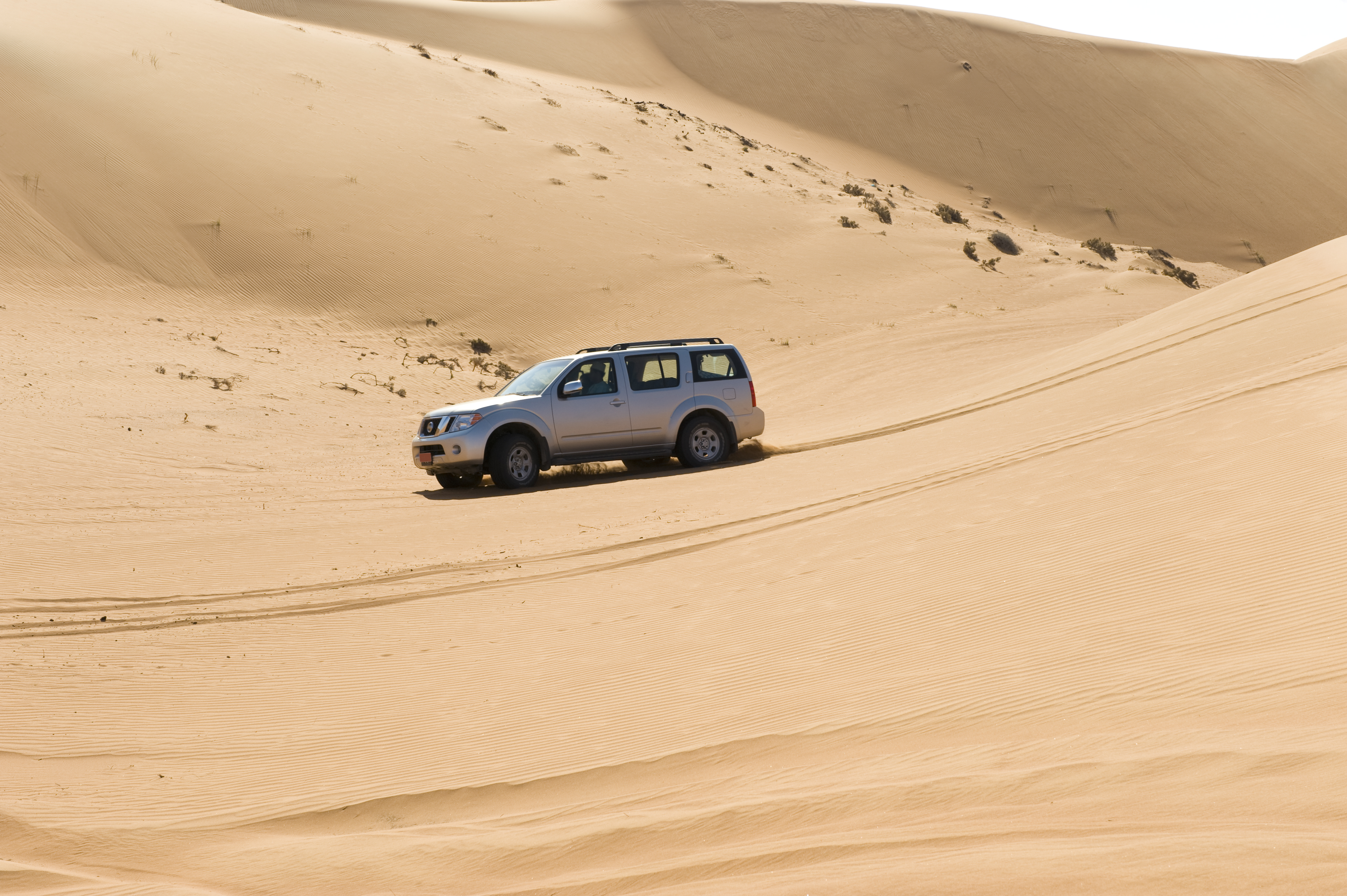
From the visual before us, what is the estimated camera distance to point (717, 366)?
50.5 feet

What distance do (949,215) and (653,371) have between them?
2466 centimetres

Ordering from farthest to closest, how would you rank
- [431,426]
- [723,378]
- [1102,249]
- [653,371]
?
1. [1102,249]
2. [723,378]
3. [653,371]
4. [431,426]

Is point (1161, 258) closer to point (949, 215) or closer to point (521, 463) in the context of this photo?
point (949, 215)

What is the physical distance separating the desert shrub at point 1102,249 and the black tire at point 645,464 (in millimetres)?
23883

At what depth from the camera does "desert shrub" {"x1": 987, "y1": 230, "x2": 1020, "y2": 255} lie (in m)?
33.3

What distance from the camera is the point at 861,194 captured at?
3756 cm

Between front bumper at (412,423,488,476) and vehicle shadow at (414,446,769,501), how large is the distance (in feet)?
1.15

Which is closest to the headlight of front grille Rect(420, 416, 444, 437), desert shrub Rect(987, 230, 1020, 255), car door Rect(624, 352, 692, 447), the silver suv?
the silver suv

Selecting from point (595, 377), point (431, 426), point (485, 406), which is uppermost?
point (595, 377)

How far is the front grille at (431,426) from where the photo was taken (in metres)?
14.2

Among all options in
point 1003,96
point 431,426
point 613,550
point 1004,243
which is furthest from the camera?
point 1003,96

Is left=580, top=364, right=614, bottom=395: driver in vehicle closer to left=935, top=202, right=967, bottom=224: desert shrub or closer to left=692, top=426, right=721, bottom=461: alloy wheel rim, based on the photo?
left=692, top=426, right=721, bottom=461: alloy wheel rim

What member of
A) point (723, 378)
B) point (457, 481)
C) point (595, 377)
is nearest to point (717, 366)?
point (723, 378)

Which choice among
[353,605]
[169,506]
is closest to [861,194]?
[169,506]
